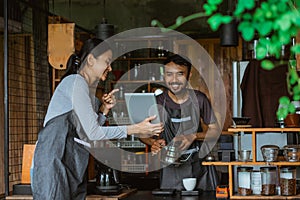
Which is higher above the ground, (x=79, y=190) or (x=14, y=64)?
(x=14, y=64)

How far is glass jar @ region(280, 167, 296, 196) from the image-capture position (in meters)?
3.47

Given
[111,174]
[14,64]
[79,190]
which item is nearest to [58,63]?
[111,174]

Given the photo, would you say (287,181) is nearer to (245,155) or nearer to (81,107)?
(245,155)

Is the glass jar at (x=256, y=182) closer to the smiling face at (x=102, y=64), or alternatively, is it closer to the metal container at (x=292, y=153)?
the metal container at (x=292, y=153)

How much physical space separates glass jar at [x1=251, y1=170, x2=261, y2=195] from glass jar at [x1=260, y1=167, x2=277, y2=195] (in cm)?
2

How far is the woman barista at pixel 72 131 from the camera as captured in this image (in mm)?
3154

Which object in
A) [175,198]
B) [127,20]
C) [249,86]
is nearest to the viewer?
[175,198]

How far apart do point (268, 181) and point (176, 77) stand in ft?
3.86

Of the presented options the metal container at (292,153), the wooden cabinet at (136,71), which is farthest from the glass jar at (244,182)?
the wooden cabinet at (136,71)

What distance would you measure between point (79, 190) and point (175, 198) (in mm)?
675

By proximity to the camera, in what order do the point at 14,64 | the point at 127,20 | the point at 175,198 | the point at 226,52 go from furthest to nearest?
1. the point at 127,20
2. the point at 226,52
3. the point at 14,64
4. the point at 175,198

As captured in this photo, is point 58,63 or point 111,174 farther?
point 58,63

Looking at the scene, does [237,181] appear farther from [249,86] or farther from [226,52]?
[226,52]

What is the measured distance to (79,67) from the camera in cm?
329
